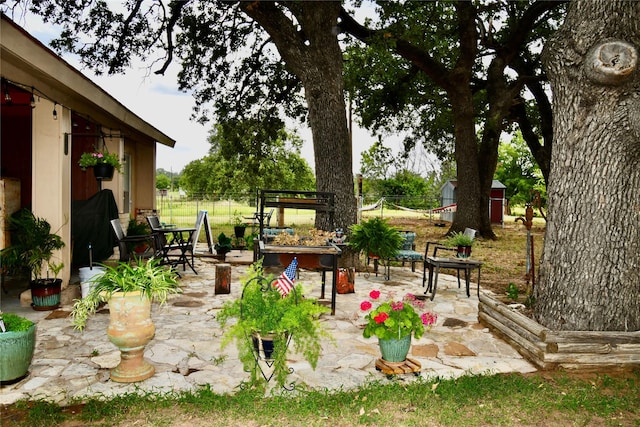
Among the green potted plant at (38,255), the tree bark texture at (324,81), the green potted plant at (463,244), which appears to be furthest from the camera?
the tree bark texture at (324,81)

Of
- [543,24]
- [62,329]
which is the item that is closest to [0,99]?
[62,329]

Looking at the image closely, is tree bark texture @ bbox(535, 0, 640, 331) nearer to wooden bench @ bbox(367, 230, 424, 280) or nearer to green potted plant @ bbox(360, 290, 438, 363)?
green potted plant @ bbox(360, 290, 438, 363)

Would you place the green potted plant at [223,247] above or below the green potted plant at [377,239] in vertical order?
below

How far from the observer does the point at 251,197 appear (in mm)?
18812

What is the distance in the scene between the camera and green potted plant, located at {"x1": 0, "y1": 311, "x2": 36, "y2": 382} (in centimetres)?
335

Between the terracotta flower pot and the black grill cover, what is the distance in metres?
4.06

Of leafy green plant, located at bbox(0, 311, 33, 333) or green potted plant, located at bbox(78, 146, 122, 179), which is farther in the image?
green potted plant, located at bbox(78, 146, 122, 179)

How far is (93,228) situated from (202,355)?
159 inches

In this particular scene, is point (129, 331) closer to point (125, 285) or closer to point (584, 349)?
point (125, 285)

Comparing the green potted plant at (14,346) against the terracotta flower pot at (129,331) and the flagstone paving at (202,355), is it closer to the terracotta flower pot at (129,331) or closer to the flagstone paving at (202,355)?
the flagstone paving at (202,355)

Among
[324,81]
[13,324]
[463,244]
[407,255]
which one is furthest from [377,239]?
[13,324]

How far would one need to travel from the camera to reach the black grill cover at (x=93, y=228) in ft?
23.5

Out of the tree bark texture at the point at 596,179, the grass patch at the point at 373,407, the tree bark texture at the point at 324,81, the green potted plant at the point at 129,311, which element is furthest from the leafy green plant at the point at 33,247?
the tree bark texture at the point at 596,179

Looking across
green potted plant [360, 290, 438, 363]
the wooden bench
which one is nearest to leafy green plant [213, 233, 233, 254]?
the wooden bench
